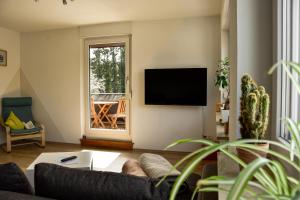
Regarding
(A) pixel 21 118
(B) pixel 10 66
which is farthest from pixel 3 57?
(A) pixel 21 118

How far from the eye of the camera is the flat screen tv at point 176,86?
4.02 meters

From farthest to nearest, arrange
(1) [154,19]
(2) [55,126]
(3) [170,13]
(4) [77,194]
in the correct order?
(2) [55,126] → (1) [154,19] → (3) [170,13] → (4) [77,194]

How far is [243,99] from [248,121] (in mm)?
111

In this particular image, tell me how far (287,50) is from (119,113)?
12.6 feet

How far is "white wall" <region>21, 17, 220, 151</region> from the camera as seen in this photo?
13.6ft

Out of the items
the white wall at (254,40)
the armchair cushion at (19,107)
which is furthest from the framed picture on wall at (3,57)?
the white wall at (254,40)

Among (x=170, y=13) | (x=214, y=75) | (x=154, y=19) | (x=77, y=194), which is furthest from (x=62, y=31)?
(x=77, y=194)

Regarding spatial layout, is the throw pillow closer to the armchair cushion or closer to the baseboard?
the armchair cushion

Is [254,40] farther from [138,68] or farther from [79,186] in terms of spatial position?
[138,68]

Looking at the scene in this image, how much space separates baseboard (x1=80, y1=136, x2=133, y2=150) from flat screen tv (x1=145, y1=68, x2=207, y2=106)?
949mm

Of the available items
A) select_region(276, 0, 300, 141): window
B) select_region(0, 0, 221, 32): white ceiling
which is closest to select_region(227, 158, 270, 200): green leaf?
select_region(276, 0, 300, 141): window

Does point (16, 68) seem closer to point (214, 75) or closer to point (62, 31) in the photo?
point (62, 31)

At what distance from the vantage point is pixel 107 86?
481cm

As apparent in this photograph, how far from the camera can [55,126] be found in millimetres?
5133
